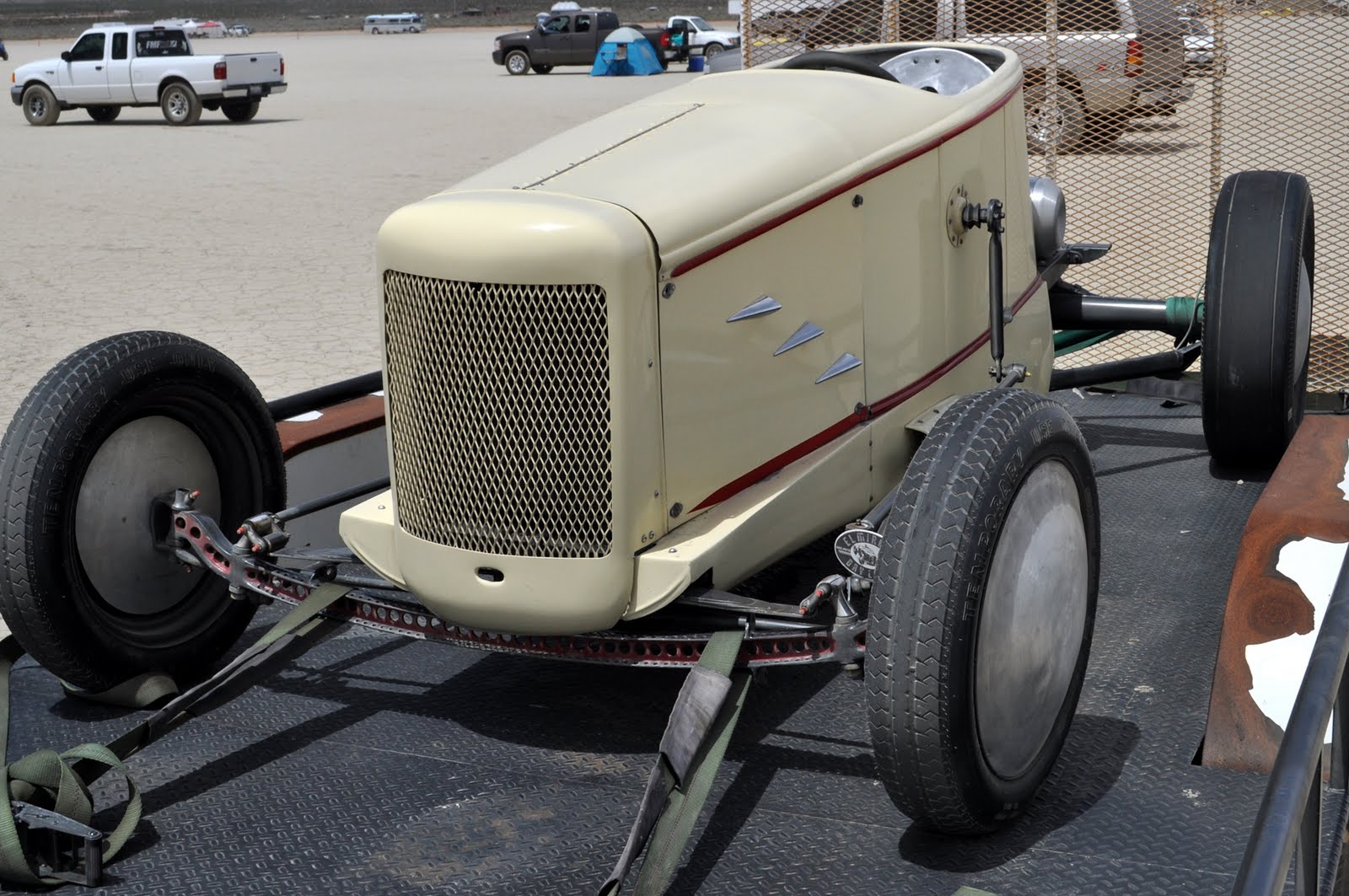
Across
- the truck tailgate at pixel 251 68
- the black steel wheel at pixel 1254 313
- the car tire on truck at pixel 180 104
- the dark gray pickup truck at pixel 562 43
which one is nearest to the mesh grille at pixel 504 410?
the black steel wheel at pixel 1254 313

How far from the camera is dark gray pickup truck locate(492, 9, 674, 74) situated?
113 feet

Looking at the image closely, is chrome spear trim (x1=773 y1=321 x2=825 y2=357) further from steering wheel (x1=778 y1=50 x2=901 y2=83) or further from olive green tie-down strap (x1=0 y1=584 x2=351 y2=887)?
olive green tie-down strap (x1=0 y1=584 x2=351 y2=887)

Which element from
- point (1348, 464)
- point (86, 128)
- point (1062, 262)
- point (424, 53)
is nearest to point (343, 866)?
point (1348, 464)

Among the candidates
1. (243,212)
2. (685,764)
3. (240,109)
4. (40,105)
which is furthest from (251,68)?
(685,764)

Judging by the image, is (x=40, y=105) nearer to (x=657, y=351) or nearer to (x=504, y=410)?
(x=504, y=410)

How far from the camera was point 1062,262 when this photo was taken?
15.9ft

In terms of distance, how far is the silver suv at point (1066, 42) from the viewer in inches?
311

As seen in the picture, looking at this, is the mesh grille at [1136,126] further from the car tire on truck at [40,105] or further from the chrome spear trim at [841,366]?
the car tire on truck at [40,105]

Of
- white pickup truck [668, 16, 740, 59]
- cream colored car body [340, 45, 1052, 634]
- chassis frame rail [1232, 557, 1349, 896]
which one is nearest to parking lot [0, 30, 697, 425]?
cream colored car body [340, 45, 1052, 634]

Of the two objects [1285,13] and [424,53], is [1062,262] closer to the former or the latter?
[1285,13]

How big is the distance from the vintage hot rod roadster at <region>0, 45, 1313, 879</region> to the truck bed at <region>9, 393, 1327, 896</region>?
0.62 ft

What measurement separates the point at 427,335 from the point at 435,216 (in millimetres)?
240

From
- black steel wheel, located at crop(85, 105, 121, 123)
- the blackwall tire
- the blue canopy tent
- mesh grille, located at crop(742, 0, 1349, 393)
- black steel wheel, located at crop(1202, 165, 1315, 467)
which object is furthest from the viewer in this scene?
the blue canopy tent

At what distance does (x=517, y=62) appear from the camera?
113ft
